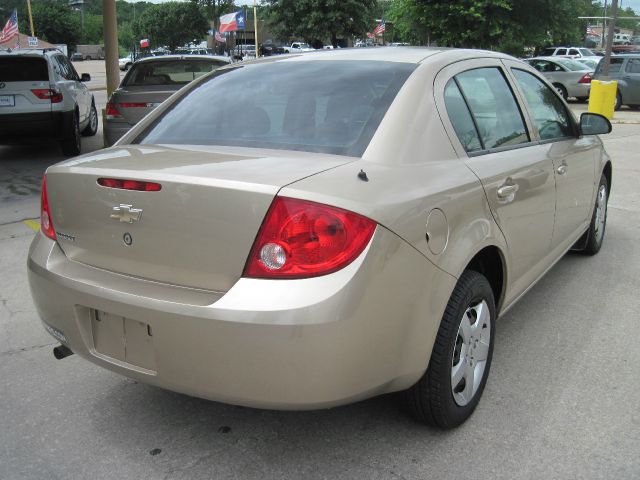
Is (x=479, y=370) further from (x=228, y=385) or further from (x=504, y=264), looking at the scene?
(x=228, y=385)

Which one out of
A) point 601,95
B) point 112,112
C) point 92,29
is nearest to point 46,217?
point 112,112

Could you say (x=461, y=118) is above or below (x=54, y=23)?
below

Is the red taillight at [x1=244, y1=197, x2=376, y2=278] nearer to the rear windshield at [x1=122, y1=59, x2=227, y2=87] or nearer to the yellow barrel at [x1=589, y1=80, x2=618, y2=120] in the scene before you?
the rear windshield at [x1=122, y1=59, x2=227, y2=87]

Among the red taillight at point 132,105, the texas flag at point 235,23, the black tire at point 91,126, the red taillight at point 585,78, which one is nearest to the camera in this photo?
the red taillight at point 132,105

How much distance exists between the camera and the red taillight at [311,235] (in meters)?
2.15

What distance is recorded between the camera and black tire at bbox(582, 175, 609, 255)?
5.09m

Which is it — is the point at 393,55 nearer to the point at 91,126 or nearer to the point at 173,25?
the point at 91,126

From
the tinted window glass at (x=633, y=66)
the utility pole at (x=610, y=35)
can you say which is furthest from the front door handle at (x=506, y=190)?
the tinted window glass at (x=633, y=66)

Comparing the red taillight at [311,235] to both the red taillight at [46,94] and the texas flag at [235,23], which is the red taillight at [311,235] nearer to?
the red taillight at [46,94]

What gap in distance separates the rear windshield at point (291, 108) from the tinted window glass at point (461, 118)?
0.22 metres

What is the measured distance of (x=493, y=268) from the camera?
317 centimetres

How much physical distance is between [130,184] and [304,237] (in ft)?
2.34

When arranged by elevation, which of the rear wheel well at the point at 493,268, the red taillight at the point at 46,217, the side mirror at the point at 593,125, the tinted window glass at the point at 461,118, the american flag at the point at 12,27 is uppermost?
the american flag at the point at 12,27

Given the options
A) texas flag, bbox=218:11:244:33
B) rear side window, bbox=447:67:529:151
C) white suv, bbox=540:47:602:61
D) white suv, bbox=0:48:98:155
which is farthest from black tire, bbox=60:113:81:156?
white suv, bbox=540:47:602:61
